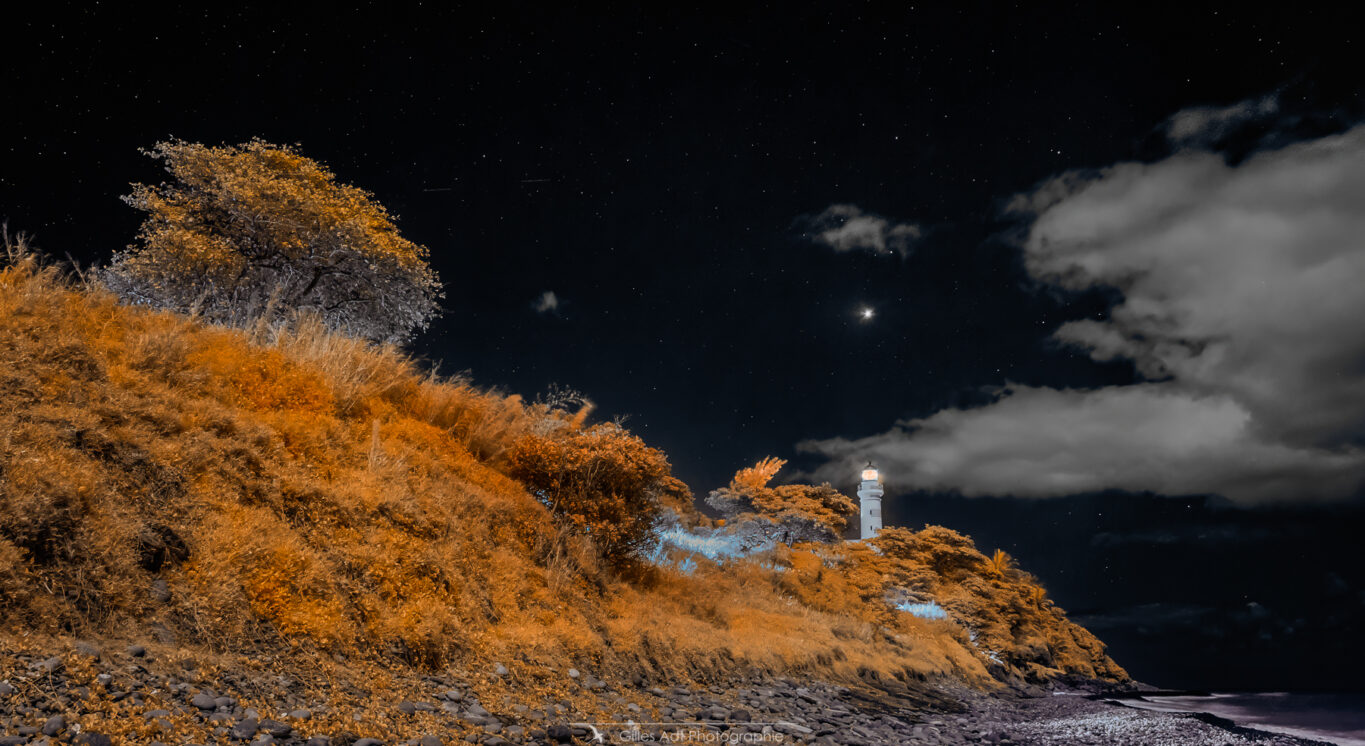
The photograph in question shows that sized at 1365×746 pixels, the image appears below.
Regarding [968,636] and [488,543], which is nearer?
[488,543]

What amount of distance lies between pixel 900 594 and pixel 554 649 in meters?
18.7

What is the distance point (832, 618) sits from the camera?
57.2 ft

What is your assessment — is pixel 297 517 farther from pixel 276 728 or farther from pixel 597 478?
pixel 597 478

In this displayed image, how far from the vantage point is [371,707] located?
5.06m

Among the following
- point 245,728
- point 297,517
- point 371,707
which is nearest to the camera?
point 245,728

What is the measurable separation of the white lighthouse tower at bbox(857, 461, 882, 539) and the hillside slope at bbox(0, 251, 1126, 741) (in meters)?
34.2

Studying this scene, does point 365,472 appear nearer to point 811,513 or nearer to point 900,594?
point 900,594

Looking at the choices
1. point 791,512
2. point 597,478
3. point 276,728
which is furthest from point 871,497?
point 276,728

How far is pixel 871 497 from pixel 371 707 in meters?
45.7

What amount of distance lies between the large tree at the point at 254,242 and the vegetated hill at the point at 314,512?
25.1 feet

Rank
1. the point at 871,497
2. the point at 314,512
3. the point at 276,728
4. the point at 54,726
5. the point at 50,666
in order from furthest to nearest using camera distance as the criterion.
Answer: the point at 871,497 < the point at 314,512 < the point at 276,728 < the point at 50,666 < the point at 54,726

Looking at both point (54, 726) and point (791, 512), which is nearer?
point (54, 726)

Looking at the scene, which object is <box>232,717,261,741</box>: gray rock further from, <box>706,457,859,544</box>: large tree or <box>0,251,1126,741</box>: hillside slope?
<box>706,457,859,544</box>: large tree

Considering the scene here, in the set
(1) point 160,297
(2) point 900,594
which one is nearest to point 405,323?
(1) point 160,297
